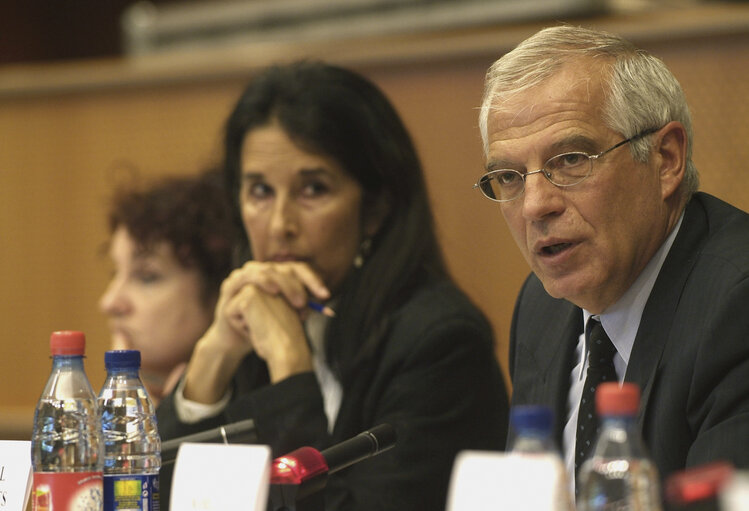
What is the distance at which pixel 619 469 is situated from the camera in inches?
39.7

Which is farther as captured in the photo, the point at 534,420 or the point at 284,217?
the point at 284,217

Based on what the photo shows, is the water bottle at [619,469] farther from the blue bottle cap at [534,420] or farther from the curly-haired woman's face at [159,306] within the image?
the curly-haired woman's face at [159,306]

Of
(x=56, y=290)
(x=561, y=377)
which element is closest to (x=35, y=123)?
(x=56, y=290)

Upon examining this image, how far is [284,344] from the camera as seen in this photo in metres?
2.16

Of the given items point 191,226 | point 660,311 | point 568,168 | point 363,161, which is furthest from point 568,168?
point 191,226

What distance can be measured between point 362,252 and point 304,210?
0.56 feet

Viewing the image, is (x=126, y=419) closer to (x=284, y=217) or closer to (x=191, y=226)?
(x=284, y=217)

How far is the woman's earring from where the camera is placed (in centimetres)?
238

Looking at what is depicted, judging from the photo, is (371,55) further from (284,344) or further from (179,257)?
(284,344)

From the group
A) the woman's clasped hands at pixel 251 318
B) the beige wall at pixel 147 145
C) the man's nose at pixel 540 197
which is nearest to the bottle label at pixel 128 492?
the man's nose at pixel 540 197

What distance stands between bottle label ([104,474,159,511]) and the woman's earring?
45.2 inches

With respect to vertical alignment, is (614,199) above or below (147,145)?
below

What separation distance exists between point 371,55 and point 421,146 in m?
0.36

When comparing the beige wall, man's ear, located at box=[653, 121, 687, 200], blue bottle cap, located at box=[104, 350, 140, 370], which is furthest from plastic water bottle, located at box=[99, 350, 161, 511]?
the beige wall
